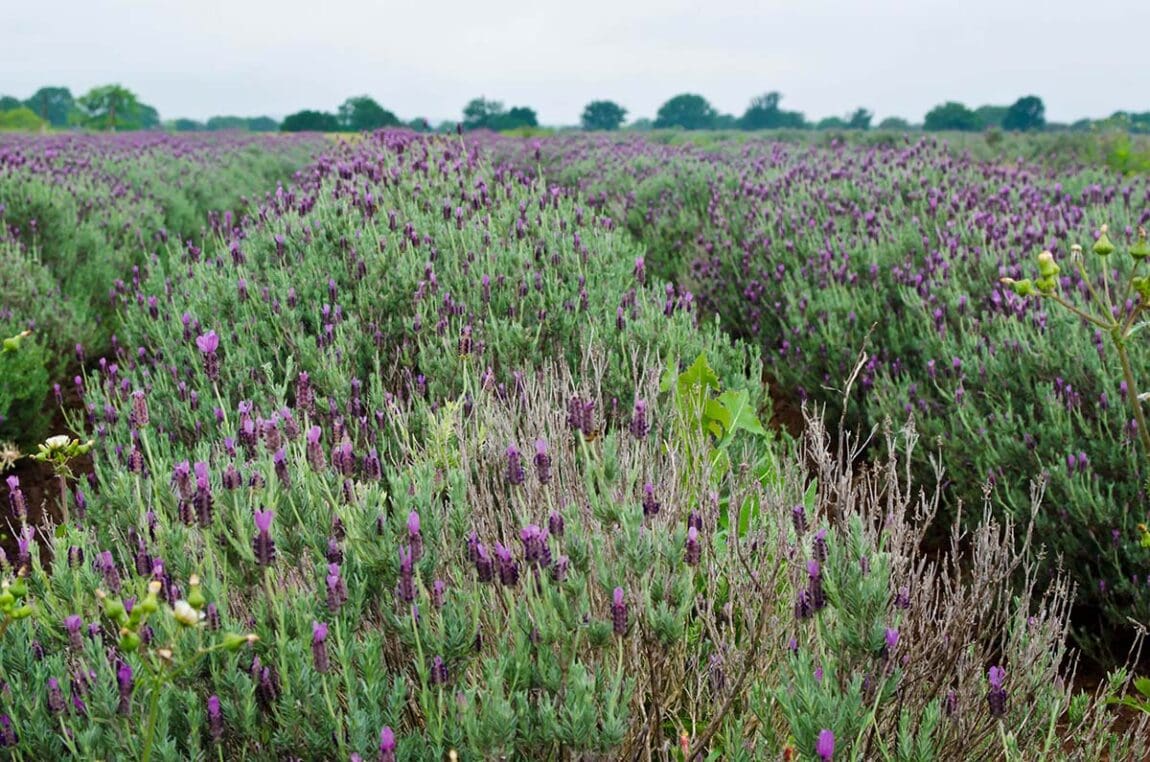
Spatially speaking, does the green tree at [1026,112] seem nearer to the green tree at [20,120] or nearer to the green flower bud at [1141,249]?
the green tree at [20,120]

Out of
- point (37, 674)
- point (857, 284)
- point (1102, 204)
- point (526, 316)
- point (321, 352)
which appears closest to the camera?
point (37, 674)

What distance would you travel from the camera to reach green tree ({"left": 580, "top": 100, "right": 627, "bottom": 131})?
72.9m

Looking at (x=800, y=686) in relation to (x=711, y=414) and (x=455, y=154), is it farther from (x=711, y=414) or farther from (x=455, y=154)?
(x=455, y=154)

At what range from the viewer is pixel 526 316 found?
13.0 ft

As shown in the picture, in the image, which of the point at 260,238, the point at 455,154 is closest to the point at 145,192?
the point at 455,154

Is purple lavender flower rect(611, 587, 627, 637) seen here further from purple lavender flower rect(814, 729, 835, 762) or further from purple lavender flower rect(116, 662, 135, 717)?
purple lavender flower rect(116, 662, 135, 717)

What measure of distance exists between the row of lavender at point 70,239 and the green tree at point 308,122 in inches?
1088

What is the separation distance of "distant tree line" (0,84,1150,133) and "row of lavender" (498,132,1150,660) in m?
2.26

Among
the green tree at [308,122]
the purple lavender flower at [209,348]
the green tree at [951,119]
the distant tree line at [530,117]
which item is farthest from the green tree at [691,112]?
the purple lavender flower at [209,348]

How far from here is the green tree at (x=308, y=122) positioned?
38.5 meters

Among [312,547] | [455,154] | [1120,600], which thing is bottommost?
[1120,600]

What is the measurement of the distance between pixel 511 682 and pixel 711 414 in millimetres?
1525

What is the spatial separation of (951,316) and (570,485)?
301 cm

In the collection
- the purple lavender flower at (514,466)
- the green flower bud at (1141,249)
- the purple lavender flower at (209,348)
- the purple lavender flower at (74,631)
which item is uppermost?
the green flower bud at (1141,249)
